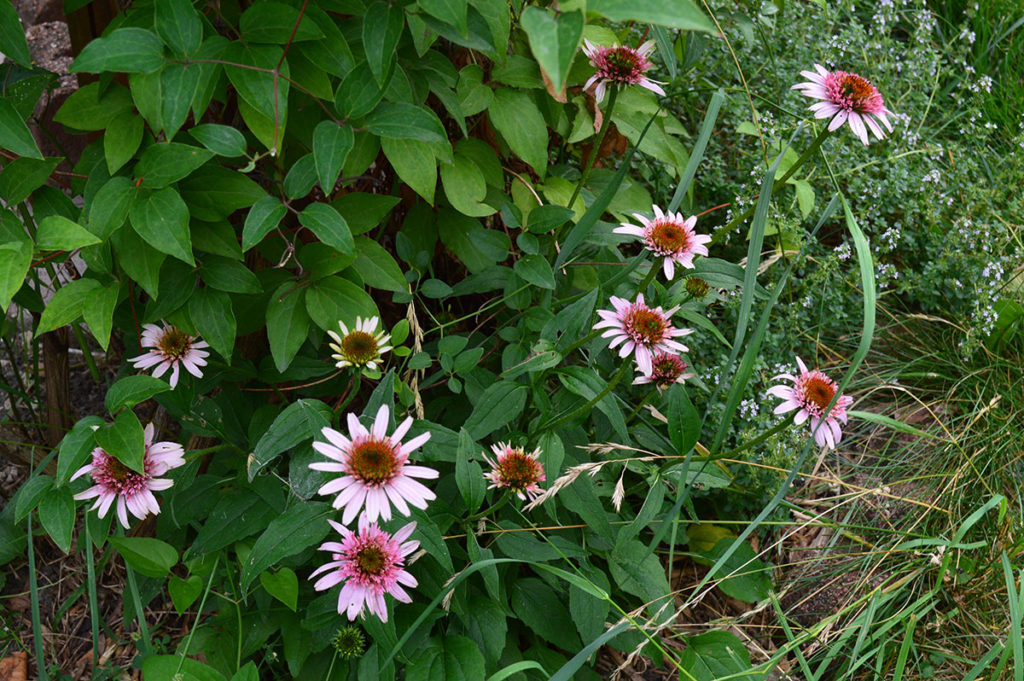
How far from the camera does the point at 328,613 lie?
135 cm

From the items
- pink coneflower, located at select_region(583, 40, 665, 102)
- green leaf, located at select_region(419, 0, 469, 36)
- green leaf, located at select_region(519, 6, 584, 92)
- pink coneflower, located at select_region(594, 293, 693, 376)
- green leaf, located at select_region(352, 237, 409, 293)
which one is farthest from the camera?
green leaf, located at select_region(352, 237, 409, 293)

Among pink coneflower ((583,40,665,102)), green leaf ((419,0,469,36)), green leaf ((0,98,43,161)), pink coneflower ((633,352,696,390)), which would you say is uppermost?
pink coneflower ((583,40,665,102))

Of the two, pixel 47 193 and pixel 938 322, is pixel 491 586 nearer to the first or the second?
pixel 47 193

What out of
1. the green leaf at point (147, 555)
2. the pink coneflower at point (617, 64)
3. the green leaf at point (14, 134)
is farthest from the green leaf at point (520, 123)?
the green leaf at point (147, 555)

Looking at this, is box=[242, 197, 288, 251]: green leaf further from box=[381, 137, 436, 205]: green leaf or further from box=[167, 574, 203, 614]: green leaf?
box=[167, 574, 203, 614]: green leaf

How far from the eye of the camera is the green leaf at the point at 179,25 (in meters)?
1.08

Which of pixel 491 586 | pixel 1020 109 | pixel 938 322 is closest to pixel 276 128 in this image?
pixel 491 586

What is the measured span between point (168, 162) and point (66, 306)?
0.27 m

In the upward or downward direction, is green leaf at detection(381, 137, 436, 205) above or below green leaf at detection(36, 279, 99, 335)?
above

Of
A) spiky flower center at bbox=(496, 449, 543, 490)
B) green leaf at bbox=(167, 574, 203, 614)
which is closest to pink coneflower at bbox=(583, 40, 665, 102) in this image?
spiky flower center at bbox=(496, 449, 543, 490)

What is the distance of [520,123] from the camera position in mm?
1446

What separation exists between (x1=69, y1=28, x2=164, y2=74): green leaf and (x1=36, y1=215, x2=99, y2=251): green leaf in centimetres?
19

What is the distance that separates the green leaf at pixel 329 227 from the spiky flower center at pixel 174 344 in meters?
0.32

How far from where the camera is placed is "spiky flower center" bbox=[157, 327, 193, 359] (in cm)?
136
